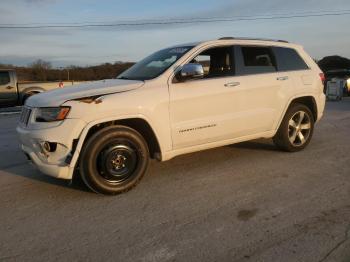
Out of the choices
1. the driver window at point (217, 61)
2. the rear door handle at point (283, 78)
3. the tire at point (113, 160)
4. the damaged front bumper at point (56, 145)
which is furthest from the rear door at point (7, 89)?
the tire at point (113, 160)

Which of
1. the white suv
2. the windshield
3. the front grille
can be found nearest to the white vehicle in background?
the windshield

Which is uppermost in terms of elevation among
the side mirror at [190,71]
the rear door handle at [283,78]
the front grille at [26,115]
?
the side mirror at [190,71]

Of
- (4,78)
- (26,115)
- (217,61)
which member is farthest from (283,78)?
(4,78)

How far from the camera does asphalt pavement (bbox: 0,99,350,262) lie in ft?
11.2

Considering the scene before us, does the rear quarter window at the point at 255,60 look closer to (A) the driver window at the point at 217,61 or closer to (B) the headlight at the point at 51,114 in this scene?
(A) the driver window at the point at 217,61

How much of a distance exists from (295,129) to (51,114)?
3.91m

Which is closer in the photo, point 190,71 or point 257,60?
point 190,71

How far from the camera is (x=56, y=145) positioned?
455 centimetres

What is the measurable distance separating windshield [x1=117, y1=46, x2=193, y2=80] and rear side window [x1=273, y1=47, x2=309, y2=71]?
1.64 meters

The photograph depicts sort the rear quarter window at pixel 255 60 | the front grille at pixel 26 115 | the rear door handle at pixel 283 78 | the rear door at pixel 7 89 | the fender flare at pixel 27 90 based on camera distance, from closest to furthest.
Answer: the front grille at pixel 26 115
the rear quarter window at pixel 255 60
the rear door handle at pixel 283 78
the rear door at pixel 7 89
the fender flare at pixel 27 90

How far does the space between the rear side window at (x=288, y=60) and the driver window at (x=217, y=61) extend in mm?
955

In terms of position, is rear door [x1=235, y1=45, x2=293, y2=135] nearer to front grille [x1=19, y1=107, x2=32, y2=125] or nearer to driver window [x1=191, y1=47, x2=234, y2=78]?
driver window [x1=191, y1=47, x2=234, y2=78]

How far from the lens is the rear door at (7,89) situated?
16.8 m

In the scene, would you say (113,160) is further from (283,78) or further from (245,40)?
(283,78)
